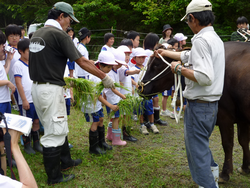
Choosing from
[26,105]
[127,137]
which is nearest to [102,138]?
[127,137]

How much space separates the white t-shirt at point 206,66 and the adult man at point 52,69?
129 cm

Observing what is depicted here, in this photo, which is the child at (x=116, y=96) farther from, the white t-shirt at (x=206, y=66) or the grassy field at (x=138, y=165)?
the white t-shirt at (x=206, y=66)

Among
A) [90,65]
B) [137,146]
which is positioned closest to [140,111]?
[137,146]

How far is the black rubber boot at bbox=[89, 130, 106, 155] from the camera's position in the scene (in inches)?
163

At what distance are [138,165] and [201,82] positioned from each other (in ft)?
6.97

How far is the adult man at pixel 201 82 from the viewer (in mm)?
2262

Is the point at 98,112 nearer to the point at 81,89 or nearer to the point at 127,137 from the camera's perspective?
the point at 81,89

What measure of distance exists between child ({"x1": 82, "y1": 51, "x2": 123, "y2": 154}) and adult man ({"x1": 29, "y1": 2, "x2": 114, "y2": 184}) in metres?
0.70

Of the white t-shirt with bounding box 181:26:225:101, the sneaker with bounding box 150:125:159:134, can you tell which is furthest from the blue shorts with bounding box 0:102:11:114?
the sneaker with bounding box 150:125:159:134

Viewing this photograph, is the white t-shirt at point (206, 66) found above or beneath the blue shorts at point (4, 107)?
above

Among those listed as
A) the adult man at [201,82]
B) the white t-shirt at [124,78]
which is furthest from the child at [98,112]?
the adult man at [201,82]

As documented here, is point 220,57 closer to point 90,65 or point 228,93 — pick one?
point 228,93

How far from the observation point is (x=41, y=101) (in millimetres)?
2902

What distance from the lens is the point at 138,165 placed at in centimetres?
382
